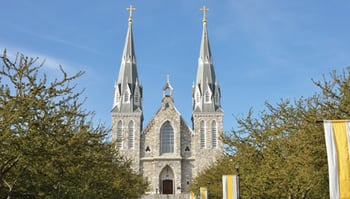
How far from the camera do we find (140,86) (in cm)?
6019

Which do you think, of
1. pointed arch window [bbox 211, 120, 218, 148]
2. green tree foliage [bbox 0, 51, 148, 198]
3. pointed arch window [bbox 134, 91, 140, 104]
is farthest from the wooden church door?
green tree foliage [bbox 0, 51, 148, 198]

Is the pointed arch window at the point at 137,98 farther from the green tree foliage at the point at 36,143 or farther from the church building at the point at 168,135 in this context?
the green tree foliage at the point at 36,143

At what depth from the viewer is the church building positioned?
55562 mm

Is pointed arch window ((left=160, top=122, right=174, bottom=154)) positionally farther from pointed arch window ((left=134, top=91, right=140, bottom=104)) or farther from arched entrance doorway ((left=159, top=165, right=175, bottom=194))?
pointed arch window ((left=134, top=91, right=140, bottom=104))

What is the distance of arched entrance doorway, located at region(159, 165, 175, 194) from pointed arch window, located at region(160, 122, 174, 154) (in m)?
2.52

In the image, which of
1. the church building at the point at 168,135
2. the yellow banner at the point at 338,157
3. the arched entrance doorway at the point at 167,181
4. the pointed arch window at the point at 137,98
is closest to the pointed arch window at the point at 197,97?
the church building at the point at 168,135

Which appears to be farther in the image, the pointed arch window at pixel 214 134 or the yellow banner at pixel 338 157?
the pointed arch window at pixel 214 134

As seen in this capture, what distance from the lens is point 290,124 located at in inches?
718

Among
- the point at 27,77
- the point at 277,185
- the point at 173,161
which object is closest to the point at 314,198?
the point at 277,185

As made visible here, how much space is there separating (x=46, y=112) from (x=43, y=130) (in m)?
0.49

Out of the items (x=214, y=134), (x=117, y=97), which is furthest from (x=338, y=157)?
(x=117, y=97)

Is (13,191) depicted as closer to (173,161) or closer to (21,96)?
(21,96)

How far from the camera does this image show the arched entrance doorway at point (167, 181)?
186 feet

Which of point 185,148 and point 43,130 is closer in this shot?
point 43,130
